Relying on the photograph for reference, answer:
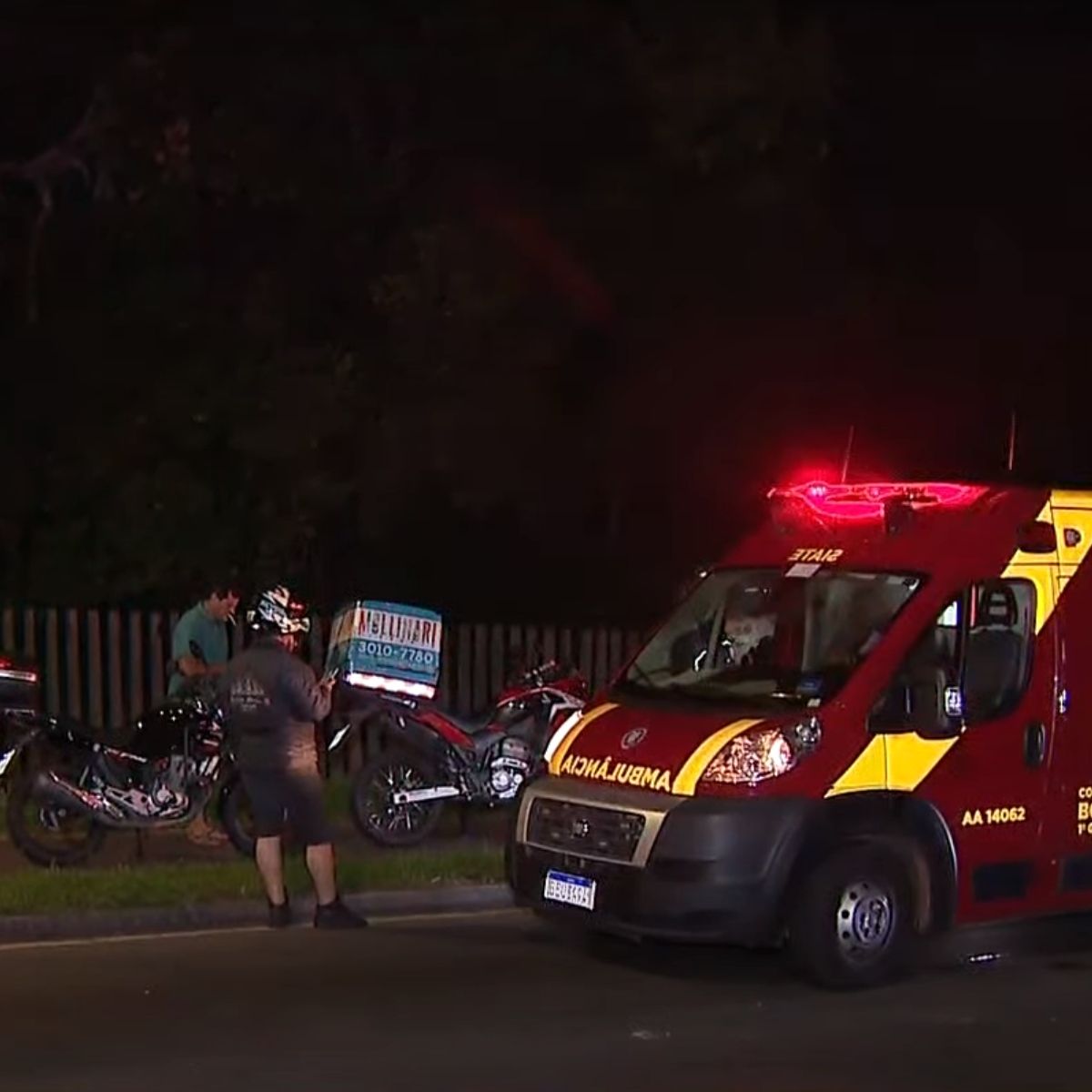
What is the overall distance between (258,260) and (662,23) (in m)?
4.12

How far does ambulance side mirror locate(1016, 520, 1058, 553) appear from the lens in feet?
32.3

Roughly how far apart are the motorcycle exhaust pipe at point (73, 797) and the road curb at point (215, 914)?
4.65 ft

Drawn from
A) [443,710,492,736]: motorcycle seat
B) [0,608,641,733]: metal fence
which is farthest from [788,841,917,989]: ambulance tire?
[0,608,641,733]: metal fence

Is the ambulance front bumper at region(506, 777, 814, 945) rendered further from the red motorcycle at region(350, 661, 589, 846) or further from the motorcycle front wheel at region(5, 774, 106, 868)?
the motorcycle front wheel at region(5, 774, 106, 868)

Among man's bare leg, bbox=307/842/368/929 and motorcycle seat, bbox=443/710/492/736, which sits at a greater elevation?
motorcycle seat, bbox=443/710/492/736

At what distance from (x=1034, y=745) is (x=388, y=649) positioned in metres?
4.91

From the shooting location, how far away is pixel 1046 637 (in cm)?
985

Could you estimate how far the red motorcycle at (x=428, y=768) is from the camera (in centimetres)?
1326

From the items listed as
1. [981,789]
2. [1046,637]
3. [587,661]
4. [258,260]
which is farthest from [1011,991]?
[258,260]

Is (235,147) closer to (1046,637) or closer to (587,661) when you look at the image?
(587,661)

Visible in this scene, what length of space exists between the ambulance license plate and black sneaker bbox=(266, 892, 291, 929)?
1772mm

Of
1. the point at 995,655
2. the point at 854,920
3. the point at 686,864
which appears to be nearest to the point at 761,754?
the point at 686,864

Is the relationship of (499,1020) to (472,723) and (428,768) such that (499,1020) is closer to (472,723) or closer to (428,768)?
(428,768)

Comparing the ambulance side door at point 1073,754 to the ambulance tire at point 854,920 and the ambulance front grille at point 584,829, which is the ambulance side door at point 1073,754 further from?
the ambulance front grille at point 584,829
